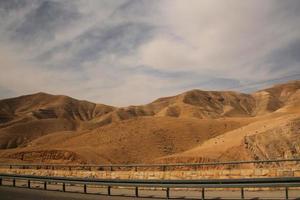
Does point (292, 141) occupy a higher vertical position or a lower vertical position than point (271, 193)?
higher

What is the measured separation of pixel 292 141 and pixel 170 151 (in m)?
30.3

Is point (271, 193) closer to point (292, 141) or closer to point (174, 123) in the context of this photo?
point (292, 141)

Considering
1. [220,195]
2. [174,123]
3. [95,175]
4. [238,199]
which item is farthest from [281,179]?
[174,123]

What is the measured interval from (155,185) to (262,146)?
19.5m

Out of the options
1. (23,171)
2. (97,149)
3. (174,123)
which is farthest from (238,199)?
(174,123)

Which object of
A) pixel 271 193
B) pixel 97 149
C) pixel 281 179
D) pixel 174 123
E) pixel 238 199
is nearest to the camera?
pixel 281 179

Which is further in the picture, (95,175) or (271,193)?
(95,175)

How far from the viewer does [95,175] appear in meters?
21.1

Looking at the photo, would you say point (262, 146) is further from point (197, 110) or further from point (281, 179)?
point (197, 110)

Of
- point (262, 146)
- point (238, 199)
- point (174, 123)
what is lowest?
point (238, 199)

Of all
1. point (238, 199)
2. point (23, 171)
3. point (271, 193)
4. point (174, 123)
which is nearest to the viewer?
point (238, 199)

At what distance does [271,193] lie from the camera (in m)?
13.2

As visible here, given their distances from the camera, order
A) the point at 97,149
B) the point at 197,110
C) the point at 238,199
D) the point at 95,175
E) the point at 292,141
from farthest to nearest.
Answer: the point at 197,110 → the point at 97,149 → the point at 292,141 → the point at 95,175 → the point at 238,199

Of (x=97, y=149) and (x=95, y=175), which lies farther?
(x=97, y=149)
